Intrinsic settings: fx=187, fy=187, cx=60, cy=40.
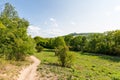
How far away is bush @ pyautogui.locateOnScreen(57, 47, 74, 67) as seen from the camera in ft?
111

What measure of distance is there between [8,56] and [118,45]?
157 ft

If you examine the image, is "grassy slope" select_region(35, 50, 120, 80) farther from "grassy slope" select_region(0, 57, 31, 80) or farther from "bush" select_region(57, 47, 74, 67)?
"grassy slope" select_region(0, 57, 31, 80)

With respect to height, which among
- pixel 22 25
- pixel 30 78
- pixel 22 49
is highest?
pixel 22 25

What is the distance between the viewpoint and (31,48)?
4153cm

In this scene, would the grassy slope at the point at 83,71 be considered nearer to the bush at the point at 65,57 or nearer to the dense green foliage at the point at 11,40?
the bush at the point at 65,57

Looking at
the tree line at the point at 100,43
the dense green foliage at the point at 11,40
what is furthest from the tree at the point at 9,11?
the tree line at the point at 100,43

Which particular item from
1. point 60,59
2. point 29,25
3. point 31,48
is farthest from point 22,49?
point 29,25

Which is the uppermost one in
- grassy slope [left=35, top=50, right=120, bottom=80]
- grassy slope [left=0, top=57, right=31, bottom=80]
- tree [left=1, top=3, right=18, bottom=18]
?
tree [left=1, top=3, right=18, bottom=18]

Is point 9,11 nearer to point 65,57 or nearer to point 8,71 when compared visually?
point 65,57

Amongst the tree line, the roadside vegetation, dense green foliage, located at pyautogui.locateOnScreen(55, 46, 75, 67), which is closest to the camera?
the roadside vegetation

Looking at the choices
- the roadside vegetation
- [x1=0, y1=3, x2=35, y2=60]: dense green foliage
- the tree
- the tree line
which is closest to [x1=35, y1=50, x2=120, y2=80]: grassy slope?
the roadside vegetation

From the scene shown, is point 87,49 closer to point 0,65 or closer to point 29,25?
point 29,25

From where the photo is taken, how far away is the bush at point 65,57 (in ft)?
111

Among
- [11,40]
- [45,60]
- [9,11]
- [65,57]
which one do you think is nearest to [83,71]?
[65,57]
